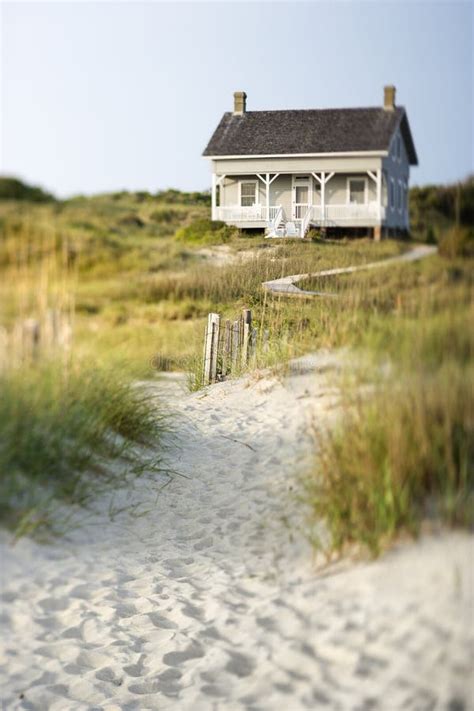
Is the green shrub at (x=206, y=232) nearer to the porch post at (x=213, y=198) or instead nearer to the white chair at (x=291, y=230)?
the porch post at (x=213, y=198)

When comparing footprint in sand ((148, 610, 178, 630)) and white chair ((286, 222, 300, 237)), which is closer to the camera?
footprint in sand ((148, 610, 178, 630))

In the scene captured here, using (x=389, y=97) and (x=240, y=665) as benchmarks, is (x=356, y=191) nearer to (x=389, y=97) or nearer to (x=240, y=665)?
(x=389, y=97)

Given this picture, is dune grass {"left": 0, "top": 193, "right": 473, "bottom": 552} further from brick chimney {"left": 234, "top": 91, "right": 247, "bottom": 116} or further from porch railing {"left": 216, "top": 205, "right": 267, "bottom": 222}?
brick chimney {"left": 234, "top": 91, "right": 247, "bottom": 116}

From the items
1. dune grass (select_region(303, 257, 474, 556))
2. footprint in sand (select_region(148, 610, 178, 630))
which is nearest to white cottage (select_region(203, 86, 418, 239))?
dune grass (select_region(303, 257, 474, 556))

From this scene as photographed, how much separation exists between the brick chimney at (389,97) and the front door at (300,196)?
478mm

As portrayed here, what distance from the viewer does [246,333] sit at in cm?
358

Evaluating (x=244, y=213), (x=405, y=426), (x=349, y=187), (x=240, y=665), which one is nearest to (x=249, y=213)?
(x=244, y=213)

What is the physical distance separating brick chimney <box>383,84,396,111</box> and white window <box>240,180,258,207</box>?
2.18ft

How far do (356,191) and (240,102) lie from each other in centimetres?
84

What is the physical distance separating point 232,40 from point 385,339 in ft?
7.04

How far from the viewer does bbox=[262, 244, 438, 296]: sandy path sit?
3128mm

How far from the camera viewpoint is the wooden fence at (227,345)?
11.7 ft

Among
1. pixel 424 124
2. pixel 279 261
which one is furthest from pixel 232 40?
pixel 279 261

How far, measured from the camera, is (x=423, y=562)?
2580 millimetres
